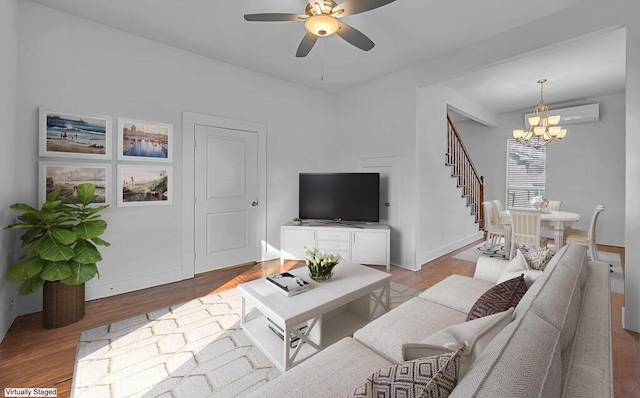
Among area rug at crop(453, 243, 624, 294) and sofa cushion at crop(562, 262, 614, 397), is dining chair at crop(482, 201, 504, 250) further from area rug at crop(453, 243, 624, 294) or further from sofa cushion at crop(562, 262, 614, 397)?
sofa cushion at crop(562, 262, 614, 397)

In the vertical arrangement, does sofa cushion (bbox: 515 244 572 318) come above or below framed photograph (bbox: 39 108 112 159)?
below

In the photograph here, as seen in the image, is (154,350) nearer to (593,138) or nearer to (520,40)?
(520,40)

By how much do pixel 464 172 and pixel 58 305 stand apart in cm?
617

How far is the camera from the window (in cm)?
611

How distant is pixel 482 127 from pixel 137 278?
7557 mm

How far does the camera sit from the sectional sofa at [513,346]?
67 cm

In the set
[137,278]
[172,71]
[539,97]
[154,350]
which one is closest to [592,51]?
[539,97]

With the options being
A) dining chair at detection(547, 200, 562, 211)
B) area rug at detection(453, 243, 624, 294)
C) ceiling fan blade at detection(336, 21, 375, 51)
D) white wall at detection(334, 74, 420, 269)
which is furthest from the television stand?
dining chair at detection(547, 200, 562, 211)

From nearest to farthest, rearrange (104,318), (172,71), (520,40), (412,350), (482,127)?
(412,350) < (104,318) < (520,40) < (172,71) < (482,127)

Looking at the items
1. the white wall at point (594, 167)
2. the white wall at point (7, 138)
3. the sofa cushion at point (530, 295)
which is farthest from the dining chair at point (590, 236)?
the white wall at point (7, 138)

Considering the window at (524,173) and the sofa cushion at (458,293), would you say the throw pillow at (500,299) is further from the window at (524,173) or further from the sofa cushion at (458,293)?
the window at (524,173)

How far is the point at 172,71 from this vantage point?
338 centimetres

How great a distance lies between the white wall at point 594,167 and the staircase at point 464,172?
4.47 feet

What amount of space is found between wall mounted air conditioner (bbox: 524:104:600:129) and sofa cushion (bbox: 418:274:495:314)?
5.17 meters
